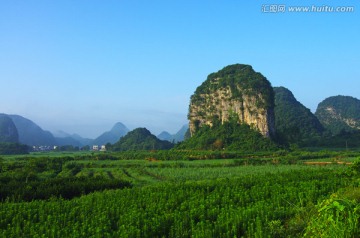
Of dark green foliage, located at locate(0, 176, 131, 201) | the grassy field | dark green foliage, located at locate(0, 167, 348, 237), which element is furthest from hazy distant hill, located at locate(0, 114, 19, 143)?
dark green foliage, located at locate(0, 167, 348, 237)

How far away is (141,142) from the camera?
130m

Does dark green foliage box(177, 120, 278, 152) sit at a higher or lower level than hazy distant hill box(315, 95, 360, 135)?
lower

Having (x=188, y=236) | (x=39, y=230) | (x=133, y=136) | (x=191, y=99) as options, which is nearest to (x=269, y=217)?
(x=188, y=236)

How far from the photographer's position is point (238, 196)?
16.4 m

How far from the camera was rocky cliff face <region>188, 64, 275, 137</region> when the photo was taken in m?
85.3

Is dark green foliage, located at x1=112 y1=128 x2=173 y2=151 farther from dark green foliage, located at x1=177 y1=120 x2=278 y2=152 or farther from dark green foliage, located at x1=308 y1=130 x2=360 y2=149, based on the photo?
dark green foliage, located at x1=308 y1=130 x2=360 y2=149

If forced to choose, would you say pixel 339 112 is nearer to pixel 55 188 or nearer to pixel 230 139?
pixel 230 139

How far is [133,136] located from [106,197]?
11725 cm

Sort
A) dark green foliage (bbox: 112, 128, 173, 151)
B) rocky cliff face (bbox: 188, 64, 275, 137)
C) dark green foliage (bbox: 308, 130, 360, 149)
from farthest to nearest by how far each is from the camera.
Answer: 1. dark green foliage (bbox: 112, 128, 173, 151)
2. rocky cliff face (bbox: 188, 64, 275, 137)
3. dark green foliage (bbox: 308, 130, 360, 149)

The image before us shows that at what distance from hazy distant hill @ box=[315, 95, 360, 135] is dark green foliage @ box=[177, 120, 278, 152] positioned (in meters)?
63.1

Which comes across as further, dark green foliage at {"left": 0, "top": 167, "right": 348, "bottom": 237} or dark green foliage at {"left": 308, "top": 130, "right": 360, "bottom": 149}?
dark green foliage at {"left": 308, "top": 130, "right": 360, "bottom": 149}

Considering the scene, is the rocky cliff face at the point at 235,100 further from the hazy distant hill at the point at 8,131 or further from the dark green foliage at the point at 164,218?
the hazy distant hill at the point at 8,131

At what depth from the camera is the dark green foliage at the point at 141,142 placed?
4811 inches

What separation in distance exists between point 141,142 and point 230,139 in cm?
5226
